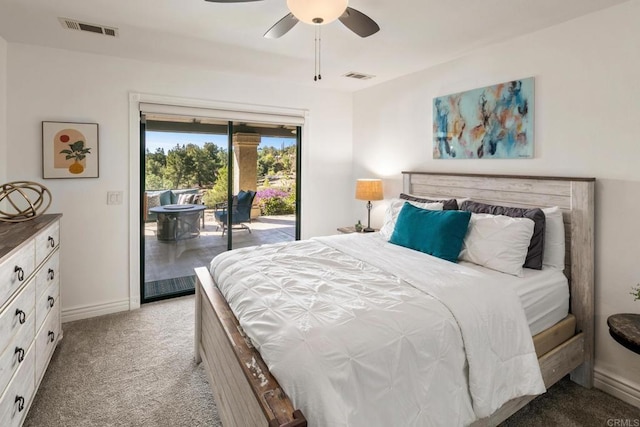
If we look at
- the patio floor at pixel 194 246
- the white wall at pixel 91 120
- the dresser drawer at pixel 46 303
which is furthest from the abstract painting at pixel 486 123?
the dresser drawer at pixel 46 303

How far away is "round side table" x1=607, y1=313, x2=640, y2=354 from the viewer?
182 cm

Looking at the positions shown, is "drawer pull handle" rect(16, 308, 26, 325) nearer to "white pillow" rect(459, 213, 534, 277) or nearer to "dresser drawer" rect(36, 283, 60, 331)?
"dresser drawer" rect(36, 283, 60, 331)

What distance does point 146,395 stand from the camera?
222 centimetres

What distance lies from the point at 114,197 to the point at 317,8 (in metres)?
2.77

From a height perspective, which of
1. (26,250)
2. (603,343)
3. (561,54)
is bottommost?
(603,343)

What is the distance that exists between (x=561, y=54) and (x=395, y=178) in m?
1.97

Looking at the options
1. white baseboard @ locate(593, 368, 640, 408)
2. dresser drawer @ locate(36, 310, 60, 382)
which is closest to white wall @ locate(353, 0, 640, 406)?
white baseboard @ locate(593, 368, 640, 408)

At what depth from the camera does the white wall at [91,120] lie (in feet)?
9.84

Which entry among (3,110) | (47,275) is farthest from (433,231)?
(3,110)

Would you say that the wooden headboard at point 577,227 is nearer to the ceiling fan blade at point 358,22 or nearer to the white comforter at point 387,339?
the white comforter at point 387,339

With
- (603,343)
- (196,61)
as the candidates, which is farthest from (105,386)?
(603,343)

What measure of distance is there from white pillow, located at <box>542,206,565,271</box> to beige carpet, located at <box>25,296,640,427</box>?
84 centimetres

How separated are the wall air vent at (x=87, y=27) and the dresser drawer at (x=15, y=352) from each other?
209 cm

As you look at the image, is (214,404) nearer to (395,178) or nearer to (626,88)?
(395,178)
